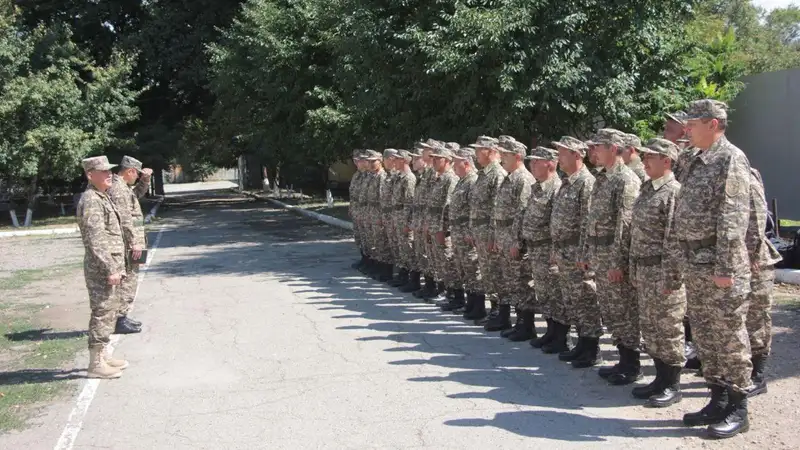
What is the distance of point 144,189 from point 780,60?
38767 millimetres

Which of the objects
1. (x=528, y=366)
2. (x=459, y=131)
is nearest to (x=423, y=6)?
(x=459, y=131)

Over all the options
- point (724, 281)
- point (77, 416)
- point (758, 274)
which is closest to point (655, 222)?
point (758, 274)

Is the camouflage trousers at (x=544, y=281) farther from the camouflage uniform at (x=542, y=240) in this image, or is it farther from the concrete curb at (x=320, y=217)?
the concrete curb at (x=320, y=217)

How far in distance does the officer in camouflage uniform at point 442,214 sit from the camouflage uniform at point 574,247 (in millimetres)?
2328

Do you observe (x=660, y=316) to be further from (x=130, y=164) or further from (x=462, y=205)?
(x=130, y=164)

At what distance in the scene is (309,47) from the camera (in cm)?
2083

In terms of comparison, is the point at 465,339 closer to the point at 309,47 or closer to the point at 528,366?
the point at 528,366

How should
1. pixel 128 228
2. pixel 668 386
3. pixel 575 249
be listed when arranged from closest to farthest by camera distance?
pixel 668 386 < pixel 575 249 < pixel 128 228

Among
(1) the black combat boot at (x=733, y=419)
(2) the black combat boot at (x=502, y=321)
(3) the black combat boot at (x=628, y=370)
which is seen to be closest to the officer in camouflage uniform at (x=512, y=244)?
(2) the black combat boot at (x=502, y=321)

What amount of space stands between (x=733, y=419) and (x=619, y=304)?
1.34 m

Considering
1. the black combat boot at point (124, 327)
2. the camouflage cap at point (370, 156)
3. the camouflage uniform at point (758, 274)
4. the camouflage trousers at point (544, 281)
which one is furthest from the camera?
the camouflage cap at point (370, 156)

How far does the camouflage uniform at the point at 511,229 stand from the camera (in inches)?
285

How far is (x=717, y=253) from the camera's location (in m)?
4.52

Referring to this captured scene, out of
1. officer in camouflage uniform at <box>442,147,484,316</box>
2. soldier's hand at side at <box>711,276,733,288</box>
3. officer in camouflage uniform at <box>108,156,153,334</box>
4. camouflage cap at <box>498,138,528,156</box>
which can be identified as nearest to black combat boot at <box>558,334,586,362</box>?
officer in camouflage uniform at <box>442,147,484,316</box>
